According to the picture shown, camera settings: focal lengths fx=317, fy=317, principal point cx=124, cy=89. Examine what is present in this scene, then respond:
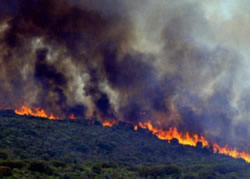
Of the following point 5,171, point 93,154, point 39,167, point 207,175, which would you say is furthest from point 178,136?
point 5,171

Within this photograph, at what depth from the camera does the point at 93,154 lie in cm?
5250

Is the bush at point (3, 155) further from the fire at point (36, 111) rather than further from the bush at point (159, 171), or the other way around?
the fire at point (36, 111)

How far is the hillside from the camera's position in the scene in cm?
3803

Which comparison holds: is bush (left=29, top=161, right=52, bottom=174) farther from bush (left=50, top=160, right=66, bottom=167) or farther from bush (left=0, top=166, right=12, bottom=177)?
bush (left=0, top=166, right=12, bottom=177)

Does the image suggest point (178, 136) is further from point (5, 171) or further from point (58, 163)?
point (5, 171)

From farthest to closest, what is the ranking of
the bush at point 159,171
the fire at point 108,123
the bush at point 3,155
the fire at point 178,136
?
the fire at point 108,123 → the fire at point 178,136 → the bush at point 159,171 → the bush at point 3,155

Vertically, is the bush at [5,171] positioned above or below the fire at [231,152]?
below

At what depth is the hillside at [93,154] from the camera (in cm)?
3803

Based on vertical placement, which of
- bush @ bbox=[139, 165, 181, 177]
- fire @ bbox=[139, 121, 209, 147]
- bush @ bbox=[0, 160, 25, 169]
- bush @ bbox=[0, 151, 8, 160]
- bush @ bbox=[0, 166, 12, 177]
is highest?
fire @ bbox=[139, 121, 209, 147]

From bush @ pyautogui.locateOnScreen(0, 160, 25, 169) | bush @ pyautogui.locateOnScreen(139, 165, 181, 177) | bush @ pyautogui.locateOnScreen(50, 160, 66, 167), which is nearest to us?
bush @ pyautogui.locateOnScreen(0, 160, 25, 169)

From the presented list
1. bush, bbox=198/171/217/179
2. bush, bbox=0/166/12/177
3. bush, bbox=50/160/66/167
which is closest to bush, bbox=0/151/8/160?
bush, bbox=50/160/66/167

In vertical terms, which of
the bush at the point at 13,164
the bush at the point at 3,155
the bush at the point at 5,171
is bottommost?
the bush at the point at 5,171

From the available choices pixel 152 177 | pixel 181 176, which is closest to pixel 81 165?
pixel 152 177

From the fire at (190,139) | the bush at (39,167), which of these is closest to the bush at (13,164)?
the bush at (39,167)
